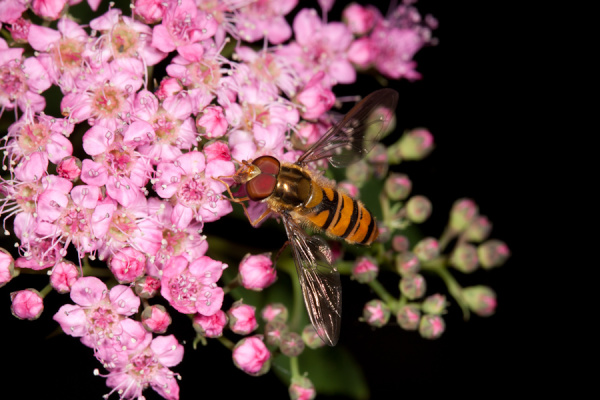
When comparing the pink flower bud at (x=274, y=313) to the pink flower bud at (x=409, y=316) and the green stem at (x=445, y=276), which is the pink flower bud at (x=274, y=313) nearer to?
the pink flower bud at (x=409, y=316)

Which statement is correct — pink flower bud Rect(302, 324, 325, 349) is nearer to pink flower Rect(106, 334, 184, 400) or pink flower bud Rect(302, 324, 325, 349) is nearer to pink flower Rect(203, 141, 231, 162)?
pink flower Rect(106, 334, 184, 400)

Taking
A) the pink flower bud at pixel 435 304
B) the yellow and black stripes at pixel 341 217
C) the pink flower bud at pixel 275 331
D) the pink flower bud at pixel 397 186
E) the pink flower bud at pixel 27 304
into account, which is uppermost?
the yellow and black stripes at pixel 341 217

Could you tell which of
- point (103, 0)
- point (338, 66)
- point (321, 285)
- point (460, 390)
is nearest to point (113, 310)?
point (321, 285)

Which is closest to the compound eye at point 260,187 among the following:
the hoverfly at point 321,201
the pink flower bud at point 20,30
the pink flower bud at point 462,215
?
the hoverfly at point 321,201

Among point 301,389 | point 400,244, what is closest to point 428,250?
point 400,244

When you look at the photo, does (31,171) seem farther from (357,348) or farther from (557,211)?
(557,211)

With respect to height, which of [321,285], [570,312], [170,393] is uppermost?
[321,285]

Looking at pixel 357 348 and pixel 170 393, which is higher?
pixel 170 393
